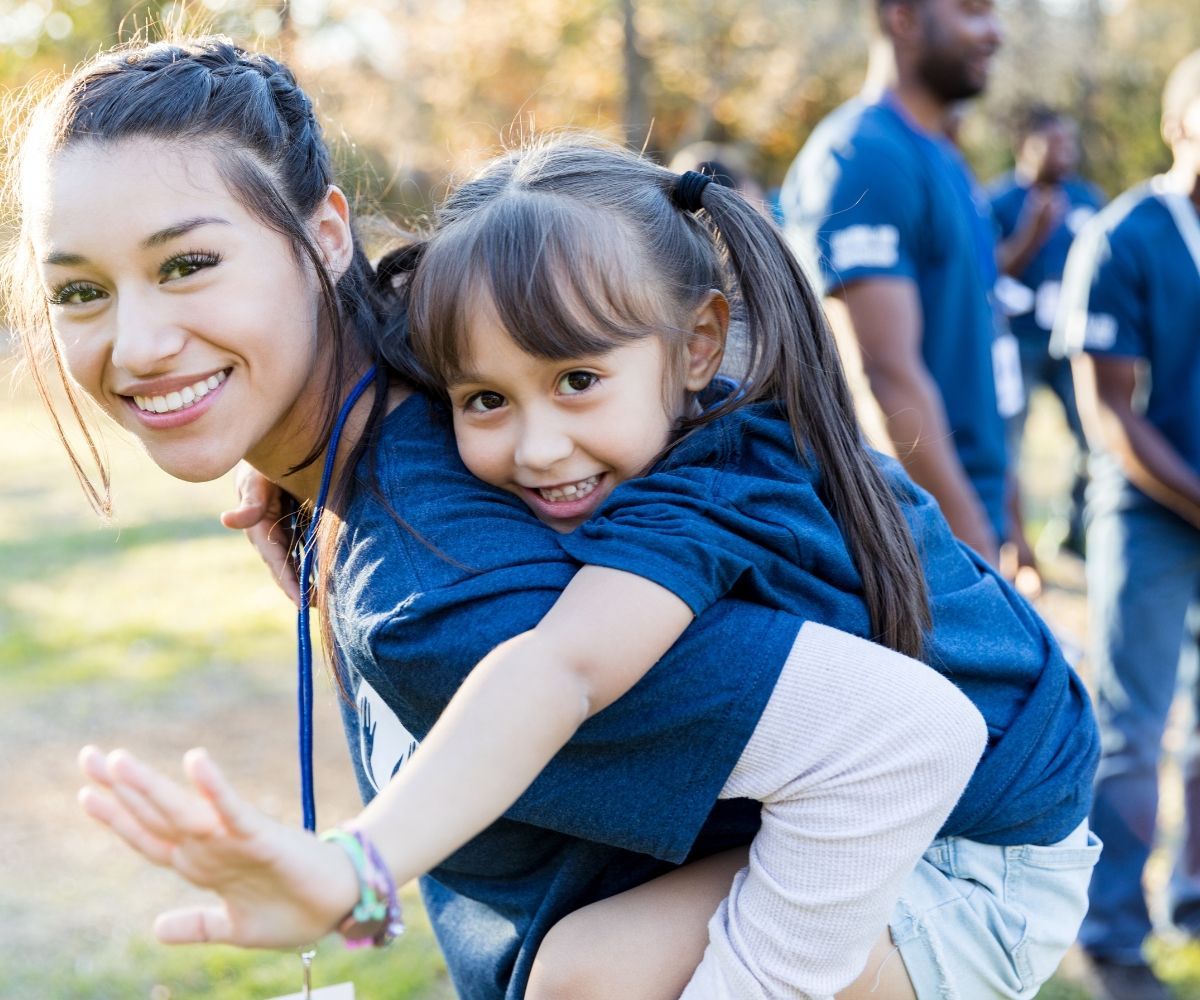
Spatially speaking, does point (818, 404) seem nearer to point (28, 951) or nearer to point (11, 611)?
point (28, 951)

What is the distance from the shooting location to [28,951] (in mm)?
4227

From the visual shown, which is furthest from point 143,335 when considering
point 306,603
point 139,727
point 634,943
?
point 139,727

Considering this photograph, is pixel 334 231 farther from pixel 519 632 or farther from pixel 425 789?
pixel 425 789

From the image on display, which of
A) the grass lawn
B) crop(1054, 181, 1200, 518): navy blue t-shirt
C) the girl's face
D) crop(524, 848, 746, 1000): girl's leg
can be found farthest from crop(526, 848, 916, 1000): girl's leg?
crop(1054, 181, 1200, 518): navy blue t-shirt

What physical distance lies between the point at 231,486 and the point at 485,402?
37.9 feet

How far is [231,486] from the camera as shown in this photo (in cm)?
1284

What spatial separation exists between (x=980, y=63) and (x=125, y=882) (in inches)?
154

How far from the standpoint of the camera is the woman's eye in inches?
67.4

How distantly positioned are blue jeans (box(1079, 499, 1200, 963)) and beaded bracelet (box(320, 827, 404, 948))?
123 inches

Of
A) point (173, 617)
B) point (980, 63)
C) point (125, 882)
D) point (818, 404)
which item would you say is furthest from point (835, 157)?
point (173, 617)

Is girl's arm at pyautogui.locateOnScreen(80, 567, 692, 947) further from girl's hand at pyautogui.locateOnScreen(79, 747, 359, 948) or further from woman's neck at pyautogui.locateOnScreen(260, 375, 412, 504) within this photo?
woman's neck at pyautogui.locateOnScreen(260, 375, 412, 504)

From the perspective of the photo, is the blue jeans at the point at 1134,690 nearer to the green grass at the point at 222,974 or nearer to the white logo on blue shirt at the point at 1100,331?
the white logo on blue shirt at the point at 1100,331

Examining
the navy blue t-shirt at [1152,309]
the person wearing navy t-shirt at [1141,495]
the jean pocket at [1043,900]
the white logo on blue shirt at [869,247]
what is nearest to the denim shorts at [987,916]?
the jean pocket at [1043,900]

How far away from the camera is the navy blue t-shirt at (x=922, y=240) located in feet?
12.1
